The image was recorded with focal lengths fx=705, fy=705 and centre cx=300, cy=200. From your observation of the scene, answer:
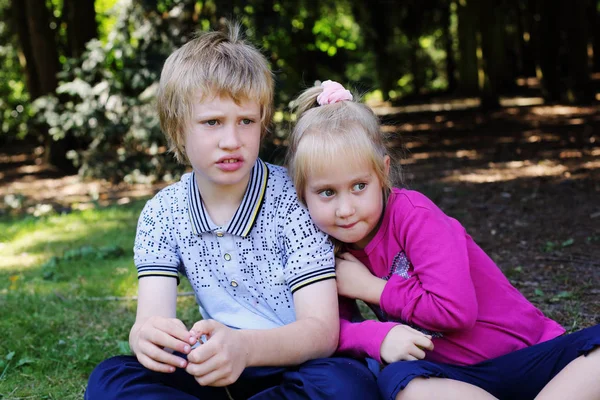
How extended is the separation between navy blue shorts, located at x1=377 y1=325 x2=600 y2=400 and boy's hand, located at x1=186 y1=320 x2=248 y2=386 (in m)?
0.45

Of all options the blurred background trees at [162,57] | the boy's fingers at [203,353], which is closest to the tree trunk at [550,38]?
the blurred background trees at [162,57]

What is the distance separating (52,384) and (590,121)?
9.52 meters

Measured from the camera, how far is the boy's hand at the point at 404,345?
2105mm

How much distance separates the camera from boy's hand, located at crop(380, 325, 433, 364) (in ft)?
6.91

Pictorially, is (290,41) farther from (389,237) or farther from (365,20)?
(365,20)

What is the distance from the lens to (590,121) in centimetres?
1052

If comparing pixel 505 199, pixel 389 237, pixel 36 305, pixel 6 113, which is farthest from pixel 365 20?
pixel 389 237

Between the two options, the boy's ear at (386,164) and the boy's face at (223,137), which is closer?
the boy's face at (223,137)

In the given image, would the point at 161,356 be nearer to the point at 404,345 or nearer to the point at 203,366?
the point at 203,366

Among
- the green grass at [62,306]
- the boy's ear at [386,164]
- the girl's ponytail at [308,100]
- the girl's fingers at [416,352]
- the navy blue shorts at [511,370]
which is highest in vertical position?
the girl's ponytail at [308,100]

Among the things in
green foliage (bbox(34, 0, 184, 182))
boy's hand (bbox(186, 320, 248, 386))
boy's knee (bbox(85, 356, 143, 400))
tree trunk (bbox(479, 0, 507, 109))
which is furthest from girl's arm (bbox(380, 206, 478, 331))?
tree trunk (bbox(479, 0, 507, 109))

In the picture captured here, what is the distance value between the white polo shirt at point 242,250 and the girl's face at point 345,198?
77 millimetres

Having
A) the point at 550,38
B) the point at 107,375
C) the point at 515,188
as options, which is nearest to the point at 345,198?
the point at 107,375

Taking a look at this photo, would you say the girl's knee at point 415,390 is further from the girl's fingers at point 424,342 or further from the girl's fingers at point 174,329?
the girl's fingers at point 174,329
